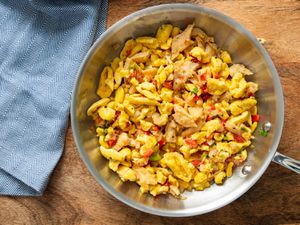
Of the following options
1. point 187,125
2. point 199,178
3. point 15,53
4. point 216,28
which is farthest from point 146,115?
point 15,53

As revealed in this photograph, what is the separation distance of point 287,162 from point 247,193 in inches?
9.6

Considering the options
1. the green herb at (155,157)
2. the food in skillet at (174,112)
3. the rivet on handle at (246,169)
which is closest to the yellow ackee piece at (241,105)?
the food in skillet at (174,112)

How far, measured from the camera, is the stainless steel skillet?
1630 mm

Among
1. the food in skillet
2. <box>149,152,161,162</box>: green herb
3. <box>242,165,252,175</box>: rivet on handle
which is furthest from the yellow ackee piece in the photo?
<box>149,152,161,162</box>: green herb

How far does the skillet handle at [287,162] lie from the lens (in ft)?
5.28

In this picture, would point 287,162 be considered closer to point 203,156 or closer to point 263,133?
point 263,133

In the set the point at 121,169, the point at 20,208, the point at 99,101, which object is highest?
the point at 99,101

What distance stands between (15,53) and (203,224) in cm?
98

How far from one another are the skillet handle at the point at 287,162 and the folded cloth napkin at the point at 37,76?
0.79m

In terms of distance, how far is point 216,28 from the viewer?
1.70 m

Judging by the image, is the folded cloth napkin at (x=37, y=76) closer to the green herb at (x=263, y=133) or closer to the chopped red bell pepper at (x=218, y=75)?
the chopped red bell pepper at (x=218, y=75)

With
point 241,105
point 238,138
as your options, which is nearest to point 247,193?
point 238,138

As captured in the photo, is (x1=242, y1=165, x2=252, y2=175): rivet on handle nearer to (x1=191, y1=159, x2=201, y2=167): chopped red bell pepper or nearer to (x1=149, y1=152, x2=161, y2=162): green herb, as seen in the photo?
(x1=191, y1=159, x2=201, y2=167): chopped red bell pepper

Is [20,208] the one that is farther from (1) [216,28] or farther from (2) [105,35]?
(1) [216,28]
